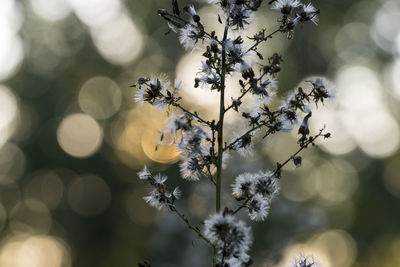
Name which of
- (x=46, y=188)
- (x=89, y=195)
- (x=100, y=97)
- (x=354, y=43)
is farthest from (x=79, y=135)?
(x=354, y=43)

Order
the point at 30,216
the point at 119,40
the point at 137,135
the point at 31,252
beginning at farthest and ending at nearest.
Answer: the point at 31,252 → the point at 30,216 → the point at 119,40 → the point at 137,135

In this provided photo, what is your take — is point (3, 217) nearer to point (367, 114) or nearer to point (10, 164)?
point (10, 164)

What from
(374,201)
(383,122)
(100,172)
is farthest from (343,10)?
(100,172)

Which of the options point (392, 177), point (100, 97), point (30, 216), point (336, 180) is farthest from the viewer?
point (30, 216)

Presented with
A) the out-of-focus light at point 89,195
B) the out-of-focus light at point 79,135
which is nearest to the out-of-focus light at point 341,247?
the out-of-focus light at point 89,195

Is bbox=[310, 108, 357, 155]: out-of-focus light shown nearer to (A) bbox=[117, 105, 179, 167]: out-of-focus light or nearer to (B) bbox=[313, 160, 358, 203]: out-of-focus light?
(B) bbox=[313, 160, 358, 203]: out-of-focus light

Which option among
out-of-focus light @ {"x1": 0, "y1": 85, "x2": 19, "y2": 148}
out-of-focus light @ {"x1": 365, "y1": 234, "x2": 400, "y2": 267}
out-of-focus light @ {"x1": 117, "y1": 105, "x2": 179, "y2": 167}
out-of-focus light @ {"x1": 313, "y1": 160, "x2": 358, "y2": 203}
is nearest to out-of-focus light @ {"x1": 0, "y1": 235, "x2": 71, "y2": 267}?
out-of-focus light @ {"x1": 0, "y1": 85, "x2": 19, "y2": 148}

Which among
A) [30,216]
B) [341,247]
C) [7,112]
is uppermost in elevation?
[7,112]
